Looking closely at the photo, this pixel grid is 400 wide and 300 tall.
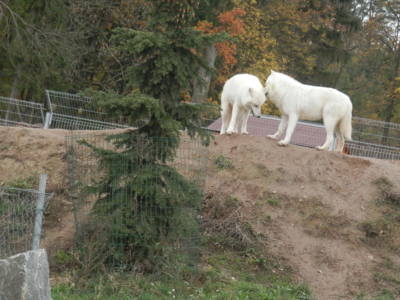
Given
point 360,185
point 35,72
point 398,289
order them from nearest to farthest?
point 398,289, point 360,185, point 35,72

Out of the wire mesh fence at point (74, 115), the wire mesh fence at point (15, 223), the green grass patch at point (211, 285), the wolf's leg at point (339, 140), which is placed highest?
the wolf's leg at point (339, 140)

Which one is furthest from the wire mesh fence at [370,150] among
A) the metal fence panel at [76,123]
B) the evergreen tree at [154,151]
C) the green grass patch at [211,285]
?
the evergreen tree at [154,151]

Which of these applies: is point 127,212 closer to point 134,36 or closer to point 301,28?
point 134,36

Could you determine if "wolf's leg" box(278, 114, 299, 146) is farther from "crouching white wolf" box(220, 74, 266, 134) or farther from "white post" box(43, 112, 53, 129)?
"white post" box(43, 112, 53, 129)

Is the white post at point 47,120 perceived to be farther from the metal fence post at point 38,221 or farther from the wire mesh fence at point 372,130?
the wire mesh fence at point 372,130

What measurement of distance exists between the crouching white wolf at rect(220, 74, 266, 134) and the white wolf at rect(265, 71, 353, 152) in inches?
15.5

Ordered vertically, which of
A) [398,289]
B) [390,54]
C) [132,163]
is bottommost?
[398,289]

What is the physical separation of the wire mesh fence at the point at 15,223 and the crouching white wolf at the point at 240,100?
4619mm

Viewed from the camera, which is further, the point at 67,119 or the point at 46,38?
the point at 46,38

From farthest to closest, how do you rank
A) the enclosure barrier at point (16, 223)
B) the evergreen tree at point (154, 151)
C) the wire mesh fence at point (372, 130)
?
the wire mesh fence at point (372, 130)
the enclosure barrier at point (16, 223)
the evergreen tree at point (154, 151)

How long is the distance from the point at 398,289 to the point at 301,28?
922 inches

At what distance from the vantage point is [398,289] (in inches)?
392

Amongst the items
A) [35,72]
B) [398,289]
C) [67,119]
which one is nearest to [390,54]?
[35,72]

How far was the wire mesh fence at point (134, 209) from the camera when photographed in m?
8.38
